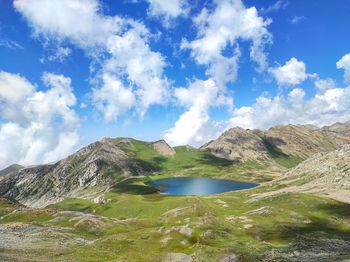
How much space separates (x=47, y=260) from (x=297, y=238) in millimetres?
68243

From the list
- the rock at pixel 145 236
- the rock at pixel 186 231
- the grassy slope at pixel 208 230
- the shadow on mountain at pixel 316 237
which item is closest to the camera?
the shadow on mountain at pixel 316 237

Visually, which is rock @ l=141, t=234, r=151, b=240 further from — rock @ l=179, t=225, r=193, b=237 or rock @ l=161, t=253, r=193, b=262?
rock @ l=161, t=253, r=193, b=262

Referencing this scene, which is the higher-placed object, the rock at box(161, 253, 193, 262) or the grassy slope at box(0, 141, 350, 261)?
the grassy slope at box(0, 141, 350, 261)

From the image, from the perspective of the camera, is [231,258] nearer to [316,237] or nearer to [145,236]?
[145,236]

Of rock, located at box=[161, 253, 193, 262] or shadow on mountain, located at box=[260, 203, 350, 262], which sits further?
shadow on mountain, located at box=[260, 203, 350, 262]

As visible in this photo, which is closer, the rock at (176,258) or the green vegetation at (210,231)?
the rock at (176,258)

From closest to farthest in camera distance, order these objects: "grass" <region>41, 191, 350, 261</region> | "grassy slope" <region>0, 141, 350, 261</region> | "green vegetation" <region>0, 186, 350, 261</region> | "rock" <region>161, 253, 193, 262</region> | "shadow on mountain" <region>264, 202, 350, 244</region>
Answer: "rock" <region>161, 253, 193, 262</region>, "grassy slope" <region>0, 141, 350, 261</region>, "green vegetation" <region>0, 186, 350, 261</region>, "grass" <region>41, 191, 350, 261</region>, "shadow on mountain" <region>264, 202, 350, 244</region>

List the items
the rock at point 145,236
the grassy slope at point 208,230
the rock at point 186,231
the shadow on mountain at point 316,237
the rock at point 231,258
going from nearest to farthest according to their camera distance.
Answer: the rock at point 231,258, the shadow on mountain at point 316,237, the grassy slope at point 208,230, the rock at point 145,236, the rock at point 186,231

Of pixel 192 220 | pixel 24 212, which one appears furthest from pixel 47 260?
pixel 24 212

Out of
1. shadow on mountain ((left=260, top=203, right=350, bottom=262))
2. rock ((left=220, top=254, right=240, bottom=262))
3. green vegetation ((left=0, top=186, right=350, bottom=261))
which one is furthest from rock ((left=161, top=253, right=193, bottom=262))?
shadow on mountain ((left=260, top=203, right=350, bottom=262))

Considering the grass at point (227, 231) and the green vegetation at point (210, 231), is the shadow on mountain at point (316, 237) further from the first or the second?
the grass at point (227, 231)

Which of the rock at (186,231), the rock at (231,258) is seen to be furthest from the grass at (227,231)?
the rock at (231,258)

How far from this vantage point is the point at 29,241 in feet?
305

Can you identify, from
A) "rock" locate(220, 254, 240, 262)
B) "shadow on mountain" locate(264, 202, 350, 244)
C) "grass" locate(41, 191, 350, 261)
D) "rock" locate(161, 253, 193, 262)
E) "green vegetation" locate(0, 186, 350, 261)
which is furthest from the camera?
"shadow on mountain" locate(264, 202, 350, 244)
